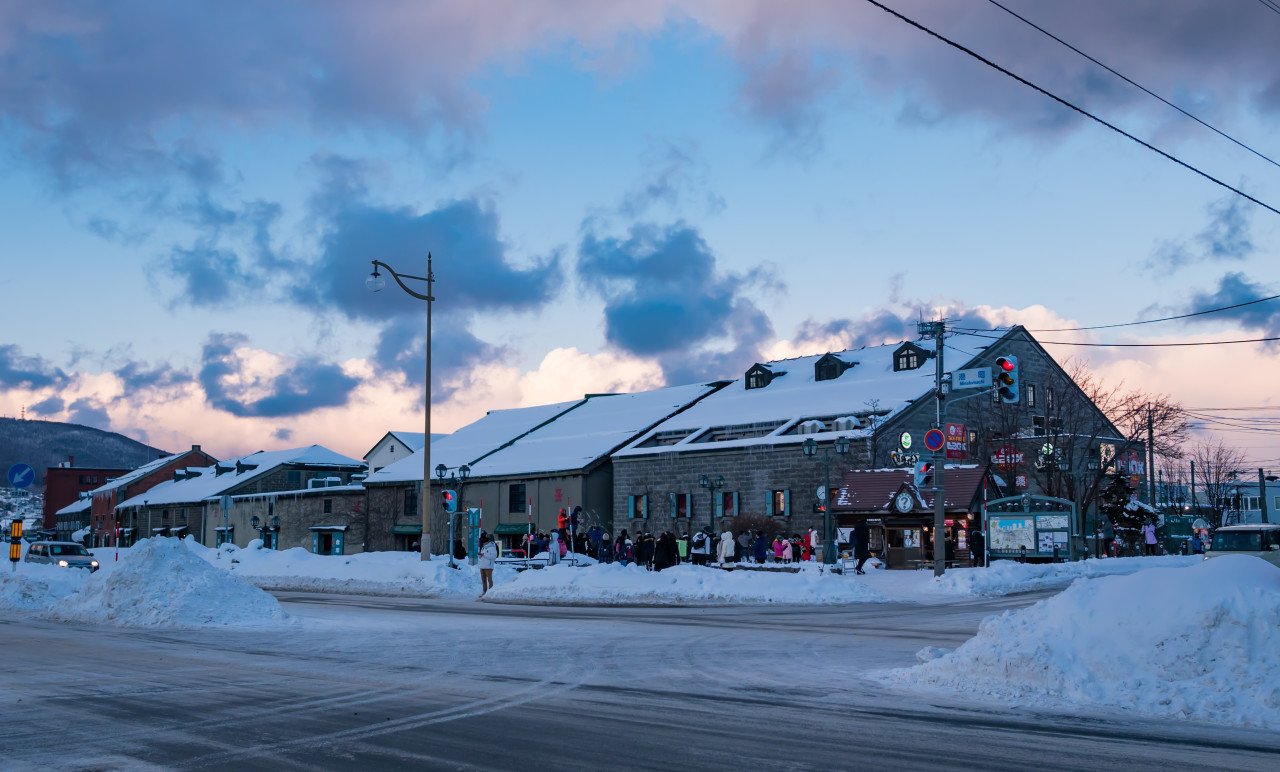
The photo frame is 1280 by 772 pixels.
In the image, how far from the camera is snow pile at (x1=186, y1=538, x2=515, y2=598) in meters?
32.4

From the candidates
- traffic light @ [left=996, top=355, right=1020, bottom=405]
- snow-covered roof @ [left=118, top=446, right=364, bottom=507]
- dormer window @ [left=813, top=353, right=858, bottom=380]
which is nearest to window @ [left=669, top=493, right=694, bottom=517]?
dormer window @ [left=813, top=353, right=858, bottom=380]

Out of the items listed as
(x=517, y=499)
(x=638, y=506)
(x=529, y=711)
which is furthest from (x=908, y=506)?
(x=529, y=711)

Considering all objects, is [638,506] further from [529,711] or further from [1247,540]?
[529,711]

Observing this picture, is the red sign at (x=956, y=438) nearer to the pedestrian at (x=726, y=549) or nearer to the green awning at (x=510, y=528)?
the pedestrian at (x=726, y=549)

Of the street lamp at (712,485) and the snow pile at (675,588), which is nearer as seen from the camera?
the snow pile at (675,588)

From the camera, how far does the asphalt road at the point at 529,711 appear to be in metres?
7.65

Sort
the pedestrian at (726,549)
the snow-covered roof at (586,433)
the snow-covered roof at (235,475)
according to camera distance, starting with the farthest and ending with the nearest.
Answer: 1. the snow-covered roof at (235,475)
2. the snow-covered roof at (586,433)
3. the pedestrian at (726,549)

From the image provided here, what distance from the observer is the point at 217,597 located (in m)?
20.1

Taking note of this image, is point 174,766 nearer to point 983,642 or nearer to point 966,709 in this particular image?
point 966,709

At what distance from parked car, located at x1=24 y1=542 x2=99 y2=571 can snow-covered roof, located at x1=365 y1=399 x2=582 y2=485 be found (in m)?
30.8

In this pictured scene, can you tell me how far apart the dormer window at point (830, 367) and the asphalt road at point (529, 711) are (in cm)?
4240

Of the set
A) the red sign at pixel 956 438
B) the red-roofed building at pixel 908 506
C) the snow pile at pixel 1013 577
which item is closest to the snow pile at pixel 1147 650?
the snow pile at pixel 1013 577

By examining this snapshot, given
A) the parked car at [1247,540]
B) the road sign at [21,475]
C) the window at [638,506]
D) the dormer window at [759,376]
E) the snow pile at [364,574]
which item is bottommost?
the snow pile at [364,574]

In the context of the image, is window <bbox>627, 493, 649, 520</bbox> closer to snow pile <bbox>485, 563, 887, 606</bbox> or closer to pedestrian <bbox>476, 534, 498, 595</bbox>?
pedestrian <bbox>476, 534, 498, 595</bbox>
